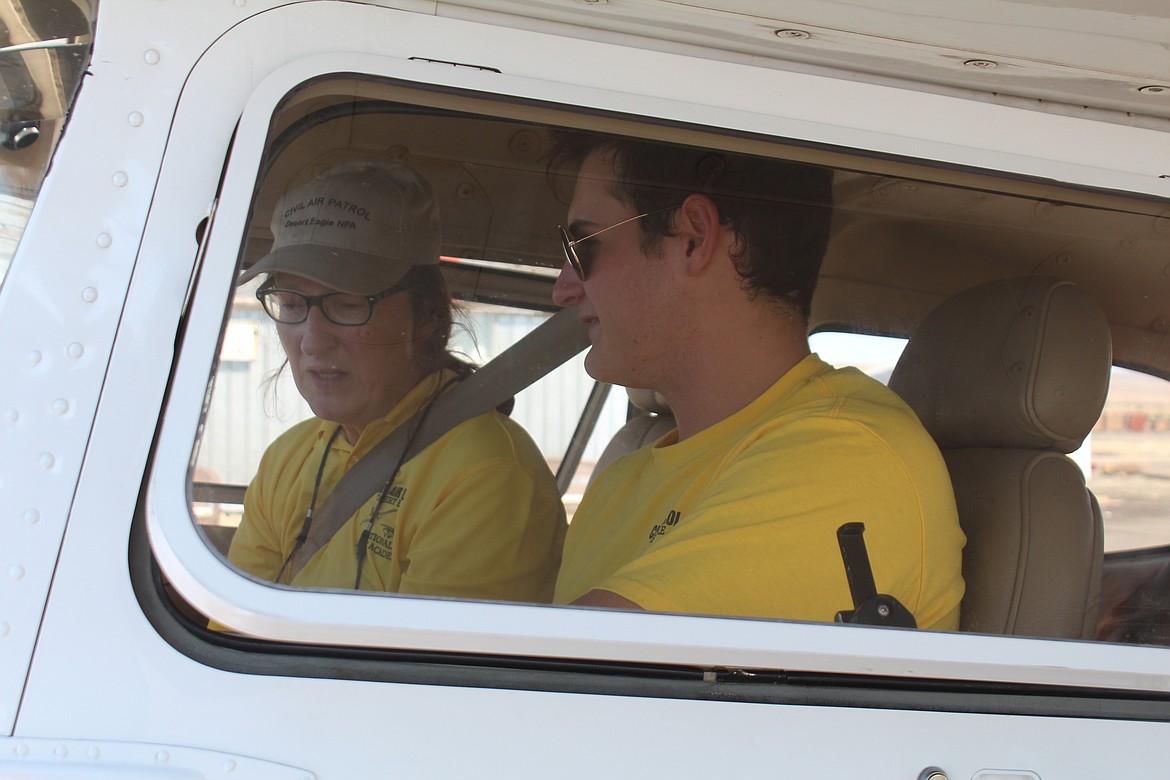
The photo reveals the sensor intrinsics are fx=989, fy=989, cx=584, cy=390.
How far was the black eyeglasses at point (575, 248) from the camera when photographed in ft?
4.66

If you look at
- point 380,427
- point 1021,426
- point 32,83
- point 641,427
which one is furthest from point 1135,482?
point 32,83

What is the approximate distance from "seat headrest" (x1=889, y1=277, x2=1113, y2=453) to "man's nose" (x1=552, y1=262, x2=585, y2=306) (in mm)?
535

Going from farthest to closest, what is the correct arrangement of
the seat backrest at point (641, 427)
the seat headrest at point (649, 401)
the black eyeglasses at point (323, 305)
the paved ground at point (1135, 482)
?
the seat headrest at point (649, 401) < the seat backrest at point (641, 427) < the paved ground at point (1135, 482) < the black eyeglasses at point (323, 305)

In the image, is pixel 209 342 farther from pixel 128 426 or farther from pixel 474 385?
pixel 474 385

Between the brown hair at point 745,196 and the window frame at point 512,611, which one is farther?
the brown hair at point 745,196

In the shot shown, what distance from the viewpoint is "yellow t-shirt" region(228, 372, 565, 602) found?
115 cm

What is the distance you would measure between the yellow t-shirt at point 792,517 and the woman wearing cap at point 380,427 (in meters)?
0.14

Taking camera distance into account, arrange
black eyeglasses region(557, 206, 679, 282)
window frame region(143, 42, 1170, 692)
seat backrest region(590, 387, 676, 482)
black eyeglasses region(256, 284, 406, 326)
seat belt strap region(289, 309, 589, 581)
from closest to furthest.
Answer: window frame region(143, 42, 1170, 692) → black eyeglasses region(256, 284, 406, 326) → seat belt strap region(289, 309, 589, 581) → black eyeglasses region(557, 206, 679, 282) → seat backrest region(590, 387, 676, 482)

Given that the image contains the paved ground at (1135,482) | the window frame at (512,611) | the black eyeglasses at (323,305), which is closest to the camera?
the window frame at (512,611)

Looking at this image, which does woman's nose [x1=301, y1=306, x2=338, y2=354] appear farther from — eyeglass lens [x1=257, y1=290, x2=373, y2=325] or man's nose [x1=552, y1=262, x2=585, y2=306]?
man's nose [x1=552, y1=262, x2=585, y2=306]

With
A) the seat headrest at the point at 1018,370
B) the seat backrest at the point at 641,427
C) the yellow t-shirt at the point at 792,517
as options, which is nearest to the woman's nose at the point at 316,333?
the yellow t-shirt at the point at 792,517

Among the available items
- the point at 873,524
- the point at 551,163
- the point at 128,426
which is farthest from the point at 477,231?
the point at 873,524

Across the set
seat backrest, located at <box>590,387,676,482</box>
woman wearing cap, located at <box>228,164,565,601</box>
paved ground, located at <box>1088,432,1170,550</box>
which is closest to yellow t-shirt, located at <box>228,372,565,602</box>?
woman wearing cap, located at <box>228,164,565,601</box>

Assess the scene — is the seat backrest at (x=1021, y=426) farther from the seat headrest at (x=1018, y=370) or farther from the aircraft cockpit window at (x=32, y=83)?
the aircraft cockpit window at (x=32, y=83)
